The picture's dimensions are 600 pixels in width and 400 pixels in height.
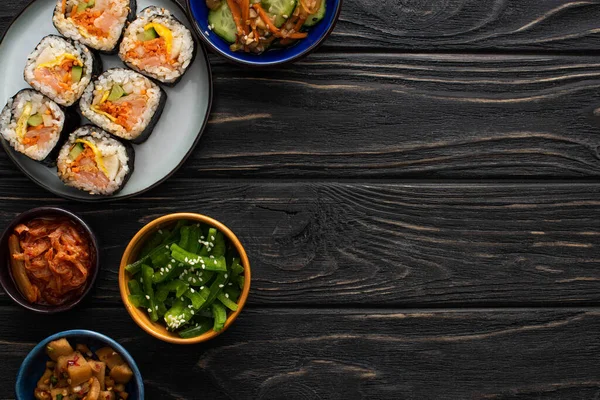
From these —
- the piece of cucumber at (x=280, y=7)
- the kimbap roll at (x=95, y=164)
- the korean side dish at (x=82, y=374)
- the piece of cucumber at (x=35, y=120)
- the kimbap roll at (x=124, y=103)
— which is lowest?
the korean side dish at (x=82, y=374)

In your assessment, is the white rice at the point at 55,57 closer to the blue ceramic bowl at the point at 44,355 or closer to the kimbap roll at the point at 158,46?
the kimbap roll at the point at 158,46

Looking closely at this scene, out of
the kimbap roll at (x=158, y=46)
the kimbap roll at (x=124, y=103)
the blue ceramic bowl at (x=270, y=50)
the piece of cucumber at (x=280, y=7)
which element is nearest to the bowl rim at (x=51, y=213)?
the kimbap roll at (x=124, y=103)

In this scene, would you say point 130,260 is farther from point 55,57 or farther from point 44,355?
point 55,57

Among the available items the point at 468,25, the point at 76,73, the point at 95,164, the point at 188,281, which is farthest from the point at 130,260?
the point at 468,25

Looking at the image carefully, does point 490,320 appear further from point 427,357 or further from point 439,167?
point 439,167

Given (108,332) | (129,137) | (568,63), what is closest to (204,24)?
(129,137)
